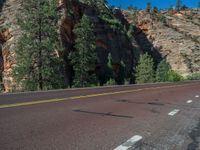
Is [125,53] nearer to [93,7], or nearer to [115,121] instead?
[93,7]

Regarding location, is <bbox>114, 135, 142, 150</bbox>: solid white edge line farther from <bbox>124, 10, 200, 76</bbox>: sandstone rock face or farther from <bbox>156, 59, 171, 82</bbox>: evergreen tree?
<bbox>124, 10, 200, 76</bbox>: sandstone rock face

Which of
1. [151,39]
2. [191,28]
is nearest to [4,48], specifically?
[151,39]

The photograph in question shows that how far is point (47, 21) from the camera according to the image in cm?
3894

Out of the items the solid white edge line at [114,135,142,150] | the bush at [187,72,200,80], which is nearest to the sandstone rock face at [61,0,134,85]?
the bush at [187,72,200,80]

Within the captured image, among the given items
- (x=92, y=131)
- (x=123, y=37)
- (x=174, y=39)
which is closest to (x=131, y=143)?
(x=92, y=131)

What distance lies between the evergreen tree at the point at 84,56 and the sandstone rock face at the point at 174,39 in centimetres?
5158

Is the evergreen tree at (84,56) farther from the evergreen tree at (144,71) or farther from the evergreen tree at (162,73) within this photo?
the evergreen tree at (162,73)

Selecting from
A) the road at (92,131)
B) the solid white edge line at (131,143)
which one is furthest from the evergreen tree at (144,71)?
the solid white edge line at (131,143)

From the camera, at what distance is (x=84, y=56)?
4956cm

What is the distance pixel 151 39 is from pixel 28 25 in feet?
239

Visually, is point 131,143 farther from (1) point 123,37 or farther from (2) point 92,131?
(1) point 123,37

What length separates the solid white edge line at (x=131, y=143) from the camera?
5979mm

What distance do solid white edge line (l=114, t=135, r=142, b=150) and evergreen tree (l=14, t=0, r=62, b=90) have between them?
28607 mm

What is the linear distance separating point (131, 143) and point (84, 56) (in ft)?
142
